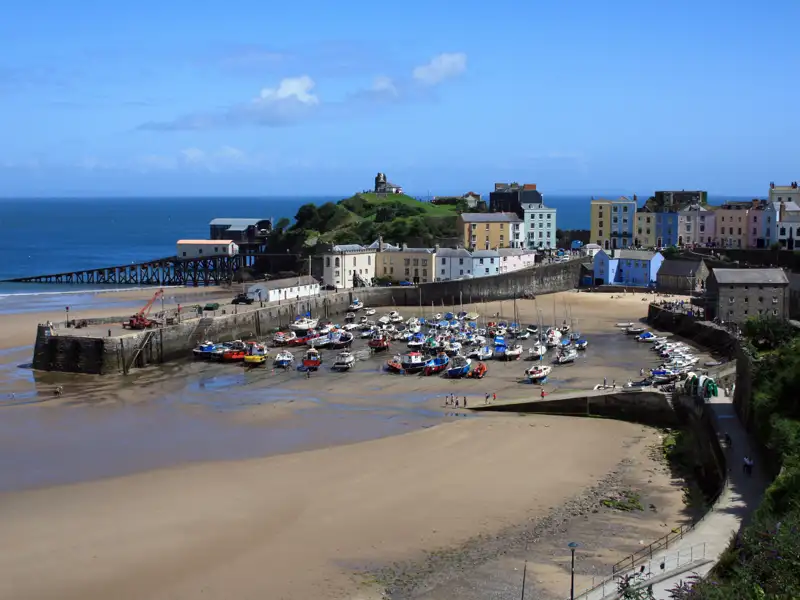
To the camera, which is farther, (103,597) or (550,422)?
(550,422)

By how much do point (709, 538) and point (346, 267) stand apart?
143ft

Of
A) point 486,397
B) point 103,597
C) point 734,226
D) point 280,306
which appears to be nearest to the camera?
point 103,597

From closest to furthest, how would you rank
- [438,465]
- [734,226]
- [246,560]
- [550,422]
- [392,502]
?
[246,560]
[392,502]
[438,465]
[550,422]
[734,226]

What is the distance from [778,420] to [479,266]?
39.6 meters

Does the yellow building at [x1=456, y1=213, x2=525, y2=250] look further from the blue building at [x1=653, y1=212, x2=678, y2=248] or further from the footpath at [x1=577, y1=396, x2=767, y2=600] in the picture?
the footpath at [x1=577, y1=396, x2=767, y2=600]

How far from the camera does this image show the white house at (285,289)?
51.5 m

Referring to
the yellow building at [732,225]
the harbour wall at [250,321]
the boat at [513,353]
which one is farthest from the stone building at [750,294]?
the yellow building at [732,225]

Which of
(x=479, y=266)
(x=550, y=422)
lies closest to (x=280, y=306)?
(x=479, y=266)

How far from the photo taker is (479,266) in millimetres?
60344

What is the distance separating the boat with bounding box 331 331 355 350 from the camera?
4253 centimetres

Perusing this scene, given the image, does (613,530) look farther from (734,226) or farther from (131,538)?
(734,226)

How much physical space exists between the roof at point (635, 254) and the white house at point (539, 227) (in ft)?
44.3

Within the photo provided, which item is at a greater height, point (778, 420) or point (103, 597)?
point (778, 420)

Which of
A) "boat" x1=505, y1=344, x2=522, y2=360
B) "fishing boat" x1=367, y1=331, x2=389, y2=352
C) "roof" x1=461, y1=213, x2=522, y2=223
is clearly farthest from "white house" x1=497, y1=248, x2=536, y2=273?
"boat" x1=505, y1=344, x2=522, y2=360
